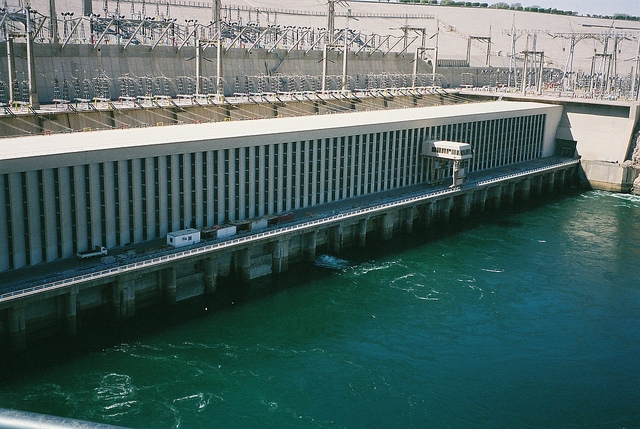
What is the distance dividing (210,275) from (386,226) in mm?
13637

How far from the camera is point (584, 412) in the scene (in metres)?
23.9

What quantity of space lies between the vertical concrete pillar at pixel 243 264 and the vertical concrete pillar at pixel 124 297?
6362 mm

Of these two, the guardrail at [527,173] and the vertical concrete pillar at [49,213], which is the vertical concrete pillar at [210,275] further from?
the guardrail at [527,173]

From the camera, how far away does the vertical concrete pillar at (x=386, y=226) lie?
43.2 meters

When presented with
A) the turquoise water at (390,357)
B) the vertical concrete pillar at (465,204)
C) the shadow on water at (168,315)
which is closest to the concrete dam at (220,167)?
the vertical concrete pillar at (465,204)

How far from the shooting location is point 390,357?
27.3m

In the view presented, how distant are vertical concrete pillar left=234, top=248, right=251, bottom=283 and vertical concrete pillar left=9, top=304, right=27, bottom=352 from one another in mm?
10978

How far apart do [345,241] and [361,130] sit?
284 inches

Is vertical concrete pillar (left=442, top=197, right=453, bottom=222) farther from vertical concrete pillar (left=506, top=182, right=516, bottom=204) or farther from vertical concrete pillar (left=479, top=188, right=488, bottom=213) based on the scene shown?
vertical concrete pillar (left=506, top=182, right=516, bottom=204)

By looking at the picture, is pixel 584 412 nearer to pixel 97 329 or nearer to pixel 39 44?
pixel 97 329

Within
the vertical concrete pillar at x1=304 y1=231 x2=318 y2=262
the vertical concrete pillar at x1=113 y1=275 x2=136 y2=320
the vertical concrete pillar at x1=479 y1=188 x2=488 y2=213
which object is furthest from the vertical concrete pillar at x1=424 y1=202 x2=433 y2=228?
the vertical concrete pillar at x1=113 y1=275 x2=136 y2=320

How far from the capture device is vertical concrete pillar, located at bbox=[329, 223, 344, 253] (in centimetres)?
3991

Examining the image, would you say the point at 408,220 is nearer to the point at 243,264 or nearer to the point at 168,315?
the point at 243,264

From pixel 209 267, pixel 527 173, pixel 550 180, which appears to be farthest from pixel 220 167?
pixel 550 180
